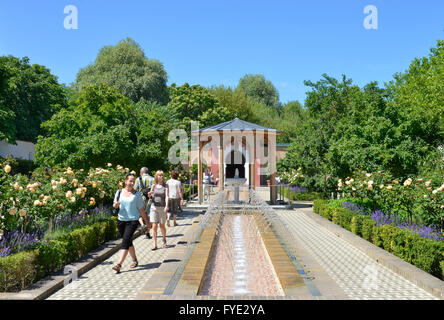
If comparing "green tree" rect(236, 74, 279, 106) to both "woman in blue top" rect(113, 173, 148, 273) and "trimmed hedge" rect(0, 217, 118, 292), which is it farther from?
"woman in blue top" rect(113, 173, 148, 273)

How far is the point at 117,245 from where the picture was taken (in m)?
9.09

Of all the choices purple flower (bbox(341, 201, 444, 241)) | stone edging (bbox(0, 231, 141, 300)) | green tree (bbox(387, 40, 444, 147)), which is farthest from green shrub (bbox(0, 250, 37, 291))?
green tree (bbox(387, 40, 444, 147))

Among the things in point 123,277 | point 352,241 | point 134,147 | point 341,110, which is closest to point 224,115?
point 341,110

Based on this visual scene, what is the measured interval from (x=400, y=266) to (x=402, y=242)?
1.02 metres

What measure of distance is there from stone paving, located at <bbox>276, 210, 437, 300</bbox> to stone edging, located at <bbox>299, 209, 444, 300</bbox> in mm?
80

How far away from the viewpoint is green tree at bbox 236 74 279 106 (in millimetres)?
68938

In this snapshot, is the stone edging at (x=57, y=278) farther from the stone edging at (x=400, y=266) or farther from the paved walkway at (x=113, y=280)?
the stone edging at (x=400, y=266)

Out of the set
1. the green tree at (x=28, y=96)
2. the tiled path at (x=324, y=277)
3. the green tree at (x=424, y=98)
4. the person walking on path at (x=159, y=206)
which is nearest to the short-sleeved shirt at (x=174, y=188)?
the tiled path at (x=324, y=277)

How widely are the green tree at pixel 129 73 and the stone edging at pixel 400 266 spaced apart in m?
37.3

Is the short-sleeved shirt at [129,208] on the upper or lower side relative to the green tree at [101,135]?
lower

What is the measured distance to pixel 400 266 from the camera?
6973 millimetres

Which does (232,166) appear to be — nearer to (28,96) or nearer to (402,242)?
(28,96)

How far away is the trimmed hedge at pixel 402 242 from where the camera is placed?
6633 mm
